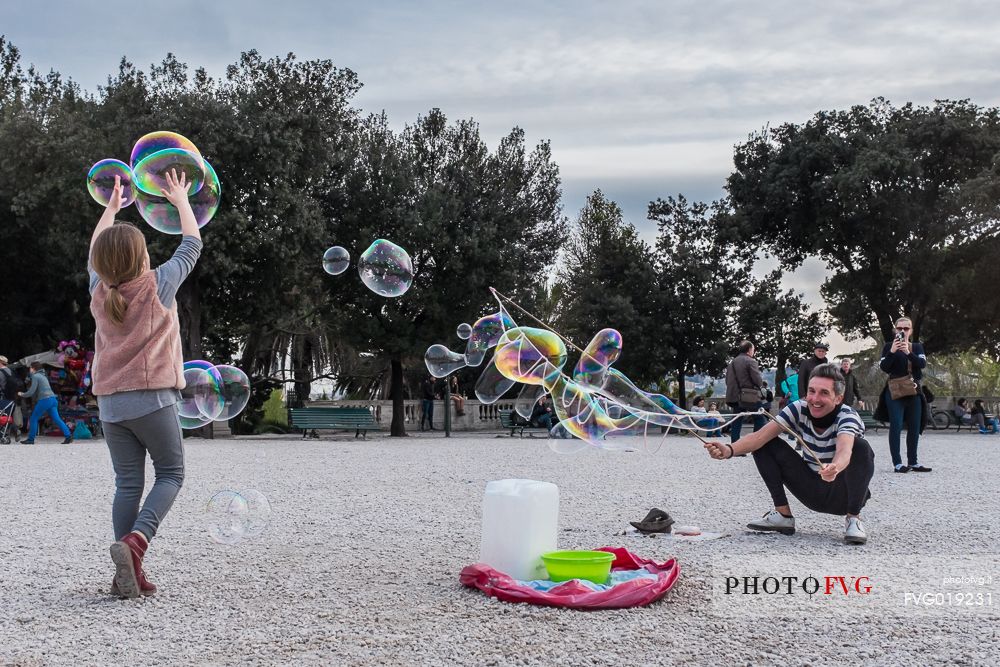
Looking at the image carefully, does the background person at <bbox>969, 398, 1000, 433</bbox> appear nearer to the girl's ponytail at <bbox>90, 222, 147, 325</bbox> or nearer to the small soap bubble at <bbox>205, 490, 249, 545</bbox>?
the small soap bubble at <bbox>205, 490, 249, 545</bbox>

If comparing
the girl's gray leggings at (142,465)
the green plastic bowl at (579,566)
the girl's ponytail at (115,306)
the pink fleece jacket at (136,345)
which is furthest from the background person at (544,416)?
the girl's ponytail at (115,306)

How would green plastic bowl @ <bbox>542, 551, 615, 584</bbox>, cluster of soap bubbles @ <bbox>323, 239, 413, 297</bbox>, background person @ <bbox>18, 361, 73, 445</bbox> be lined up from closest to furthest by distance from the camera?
green plastic bowl @ <bbox>542, 551, 615, 584</bbox> < cluster of soap bubbles @ <bbox>323, 239, 413, 297</bbox> < background person @ <bbox>18, 361, 73, 445</bbox>

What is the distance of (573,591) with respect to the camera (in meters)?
4.62

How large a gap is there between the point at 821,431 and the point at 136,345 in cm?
416

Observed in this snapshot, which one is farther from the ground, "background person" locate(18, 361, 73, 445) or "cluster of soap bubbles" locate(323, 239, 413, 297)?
"cluster of soap bubbles" locate(323, 239, 413, 297)

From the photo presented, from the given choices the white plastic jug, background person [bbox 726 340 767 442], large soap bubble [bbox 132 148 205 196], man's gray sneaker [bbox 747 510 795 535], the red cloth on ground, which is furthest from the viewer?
background person [bbox 726 340 767 442]

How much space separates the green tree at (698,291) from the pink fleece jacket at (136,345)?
23.0 m

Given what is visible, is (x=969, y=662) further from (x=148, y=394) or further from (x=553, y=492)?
(x=148, y=394)

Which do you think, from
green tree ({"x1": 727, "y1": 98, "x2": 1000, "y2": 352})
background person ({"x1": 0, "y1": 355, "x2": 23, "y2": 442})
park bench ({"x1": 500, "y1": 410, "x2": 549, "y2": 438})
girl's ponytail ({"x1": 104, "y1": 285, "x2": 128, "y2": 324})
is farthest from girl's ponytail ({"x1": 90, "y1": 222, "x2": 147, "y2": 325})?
green tree ({"x1": 727, "y1": 98, "x2": 1000, "y2": 352})

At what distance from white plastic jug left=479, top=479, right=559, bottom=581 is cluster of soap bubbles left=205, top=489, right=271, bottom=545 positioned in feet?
4.95

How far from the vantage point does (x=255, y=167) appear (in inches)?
868

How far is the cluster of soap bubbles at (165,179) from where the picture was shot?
606 centimetres

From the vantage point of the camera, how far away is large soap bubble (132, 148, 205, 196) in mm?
6031

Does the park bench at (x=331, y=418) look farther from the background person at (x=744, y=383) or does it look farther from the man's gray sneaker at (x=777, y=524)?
the man's gray sneaker at (x=777, y=524)
